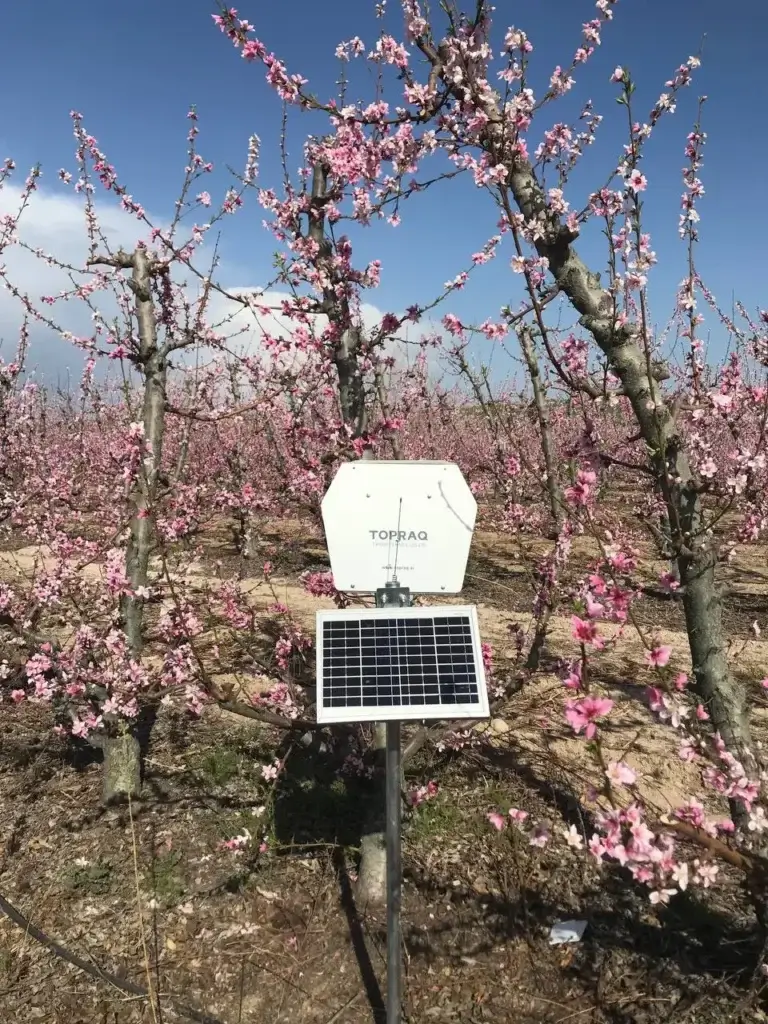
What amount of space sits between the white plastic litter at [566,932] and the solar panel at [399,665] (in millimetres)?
1624

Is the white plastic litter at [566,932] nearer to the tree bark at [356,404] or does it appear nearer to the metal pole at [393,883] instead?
the tree bark at [356,404]

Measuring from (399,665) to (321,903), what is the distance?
180 cm

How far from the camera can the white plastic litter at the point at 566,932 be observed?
2.89m

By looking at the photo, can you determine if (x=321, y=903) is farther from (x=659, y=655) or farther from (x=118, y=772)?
(x=659, y=655)

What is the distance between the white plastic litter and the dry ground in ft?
0.10

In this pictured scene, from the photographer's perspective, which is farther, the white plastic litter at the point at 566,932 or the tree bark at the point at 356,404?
the tree bark at the point at 356,404

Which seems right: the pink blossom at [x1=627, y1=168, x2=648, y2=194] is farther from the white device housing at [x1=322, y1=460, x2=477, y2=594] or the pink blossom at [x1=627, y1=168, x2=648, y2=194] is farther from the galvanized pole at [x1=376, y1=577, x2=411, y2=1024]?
the galvanized pole at [x1=376, y1=577, x2=411, y2=1024]

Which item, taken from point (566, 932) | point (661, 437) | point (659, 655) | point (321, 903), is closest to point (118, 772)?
point (321, 903)

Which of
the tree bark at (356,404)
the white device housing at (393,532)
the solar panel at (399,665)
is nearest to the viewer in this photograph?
the solar panel at (399,665)

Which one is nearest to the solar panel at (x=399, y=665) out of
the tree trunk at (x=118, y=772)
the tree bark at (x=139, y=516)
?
the tree bark at (x=139, y=516)

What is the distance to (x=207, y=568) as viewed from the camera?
9.61 m

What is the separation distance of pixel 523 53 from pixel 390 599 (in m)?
2.68

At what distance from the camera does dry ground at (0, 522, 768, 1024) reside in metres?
2.64

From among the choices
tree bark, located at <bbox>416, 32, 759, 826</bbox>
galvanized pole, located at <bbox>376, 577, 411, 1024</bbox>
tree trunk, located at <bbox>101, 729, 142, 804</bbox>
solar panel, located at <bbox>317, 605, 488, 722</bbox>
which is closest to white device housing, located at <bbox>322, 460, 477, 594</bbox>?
solar panel, located at <bbox>317, 605, 488, 722</bbox>
